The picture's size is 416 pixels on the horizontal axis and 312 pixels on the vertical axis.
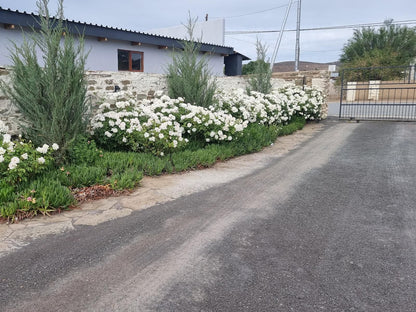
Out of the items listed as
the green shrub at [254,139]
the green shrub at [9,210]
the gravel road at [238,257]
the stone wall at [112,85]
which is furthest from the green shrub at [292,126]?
the green shrub at [9,210]

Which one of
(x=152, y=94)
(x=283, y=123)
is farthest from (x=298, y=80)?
(x=152, y=94)

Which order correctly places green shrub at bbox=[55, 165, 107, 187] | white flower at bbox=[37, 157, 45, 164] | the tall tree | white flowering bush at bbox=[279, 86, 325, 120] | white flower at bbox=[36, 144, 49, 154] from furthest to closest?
the tall tree → white flowering bush at bbox=[279, 86, 325, 120] → green shrub at bbox=[55, 165, 107, 187] → white flower at bbox=[36, 144, 49, 154] → white flower at bbox=[37, 157, 45, 164]

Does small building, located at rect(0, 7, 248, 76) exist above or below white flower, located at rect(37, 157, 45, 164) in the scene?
above

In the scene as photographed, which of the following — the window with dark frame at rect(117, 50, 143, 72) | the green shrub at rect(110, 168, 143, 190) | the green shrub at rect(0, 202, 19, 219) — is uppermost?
the window with dark frame at rect(117, 50, 143, 72)

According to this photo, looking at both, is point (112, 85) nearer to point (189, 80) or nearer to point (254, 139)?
point (189, 80)

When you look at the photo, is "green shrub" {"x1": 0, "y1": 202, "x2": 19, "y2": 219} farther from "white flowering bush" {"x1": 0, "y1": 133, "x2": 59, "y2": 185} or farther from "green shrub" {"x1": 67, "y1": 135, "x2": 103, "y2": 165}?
"green shrub" {"x1": 67, "y1": 135, "x2": 103, "y2": 165}

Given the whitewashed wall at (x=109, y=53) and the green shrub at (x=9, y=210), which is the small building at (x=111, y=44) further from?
the green shrub at (x=9, y=210)

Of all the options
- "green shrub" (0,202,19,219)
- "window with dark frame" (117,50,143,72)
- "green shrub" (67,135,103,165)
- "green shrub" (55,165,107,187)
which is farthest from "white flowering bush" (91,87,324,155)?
"window with dark frame" (117,50,143,72)

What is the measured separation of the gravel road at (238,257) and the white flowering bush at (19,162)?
1.36 metres

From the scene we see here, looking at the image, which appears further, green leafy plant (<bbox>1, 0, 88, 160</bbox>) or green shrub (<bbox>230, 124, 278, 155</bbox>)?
green shrub (<bbox>230, 124, 278, 155</bbox>)

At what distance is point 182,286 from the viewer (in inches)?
108

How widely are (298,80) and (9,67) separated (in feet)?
38.4

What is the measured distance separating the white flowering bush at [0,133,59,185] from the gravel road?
4.47 ft

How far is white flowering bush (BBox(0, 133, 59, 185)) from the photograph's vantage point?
14.6 feet
